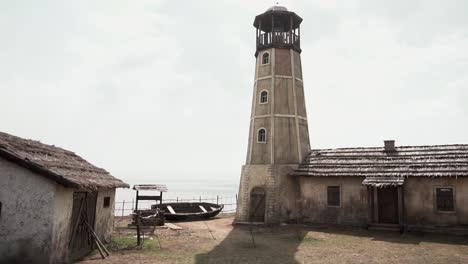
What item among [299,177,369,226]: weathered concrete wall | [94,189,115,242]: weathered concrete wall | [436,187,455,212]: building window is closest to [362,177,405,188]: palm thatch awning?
[299,177,369,226]: weathered concrete wall

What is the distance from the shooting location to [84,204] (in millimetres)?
13367

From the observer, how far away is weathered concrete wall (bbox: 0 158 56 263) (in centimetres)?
1040

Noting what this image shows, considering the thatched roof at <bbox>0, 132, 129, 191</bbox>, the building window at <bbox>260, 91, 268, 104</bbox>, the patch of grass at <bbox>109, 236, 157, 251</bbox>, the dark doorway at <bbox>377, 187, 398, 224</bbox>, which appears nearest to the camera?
the thatched roof at <bbox>0, 132, 129, 191</bbox>

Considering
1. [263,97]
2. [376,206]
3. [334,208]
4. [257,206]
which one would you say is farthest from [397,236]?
[263,97]

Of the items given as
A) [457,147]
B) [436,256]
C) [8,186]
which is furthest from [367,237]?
[8,186]

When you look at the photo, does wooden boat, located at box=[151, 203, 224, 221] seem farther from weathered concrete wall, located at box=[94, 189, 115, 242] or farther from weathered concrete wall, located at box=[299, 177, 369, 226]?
weathered concrete wall, located at box=[94, 189, 115, 242]

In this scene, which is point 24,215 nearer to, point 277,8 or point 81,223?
point 81,223

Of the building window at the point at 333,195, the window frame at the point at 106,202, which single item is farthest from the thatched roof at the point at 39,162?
the building window at the point at 333,195

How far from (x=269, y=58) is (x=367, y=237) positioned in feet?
46.0

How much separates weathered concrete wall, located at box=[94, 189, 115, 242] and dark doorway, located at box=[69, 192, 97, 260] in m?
0.56

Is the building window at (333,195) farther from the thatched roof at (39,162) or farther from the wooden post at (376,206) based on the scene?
the thatched roof at (39,162)

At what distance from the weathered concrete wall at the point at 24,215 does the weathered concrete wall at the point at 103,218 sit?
423cm

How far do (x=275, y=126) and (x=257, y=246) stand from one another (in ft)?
34.2

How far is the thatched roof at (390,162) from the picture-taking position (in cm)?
1944
